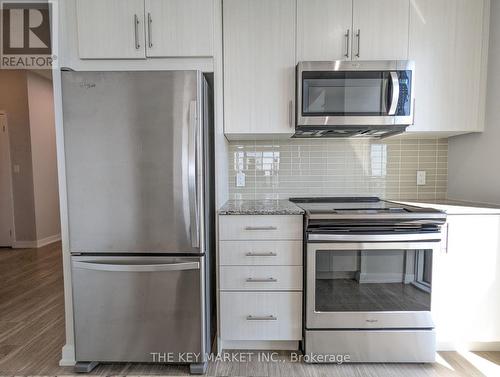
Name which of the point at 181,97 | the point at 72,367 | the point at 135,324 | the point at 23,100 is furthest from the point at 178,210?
the point at 23,100

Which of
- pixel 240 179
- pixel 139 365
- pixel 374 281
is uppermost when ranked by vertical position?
pixel 240 179

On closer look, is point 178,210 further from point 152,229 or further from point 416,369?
point 416,369

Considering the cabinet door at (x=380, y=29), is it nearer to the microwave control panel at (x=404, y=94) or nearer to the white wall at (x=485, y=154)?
the microwave control panel at (x=404, y=94)

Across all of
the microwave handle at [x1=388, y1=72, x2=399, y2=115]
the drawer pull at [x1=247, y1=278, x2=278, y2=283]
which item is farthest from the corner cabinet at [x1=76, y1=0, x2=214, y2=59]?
the drawer pull at [x1=247, y1=278, x2=278, y2=283]

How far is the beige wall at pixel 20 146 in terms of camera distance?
4.12 meters

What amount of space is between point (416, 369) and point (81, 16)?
285 centimetres

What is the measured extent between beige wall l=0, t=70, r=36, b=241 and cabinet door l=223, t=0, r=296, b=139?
395 centimetres

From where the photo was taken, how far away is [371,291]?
166 centimetres

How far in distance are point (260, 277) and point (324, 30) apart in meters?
1.64

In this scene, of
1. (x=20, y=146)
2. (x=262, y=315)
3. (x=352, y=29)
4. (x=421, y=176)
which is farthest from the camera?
(x=20, y=146)

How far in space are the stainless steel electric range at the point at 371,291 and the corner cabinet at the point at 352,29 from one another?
104 centimetres

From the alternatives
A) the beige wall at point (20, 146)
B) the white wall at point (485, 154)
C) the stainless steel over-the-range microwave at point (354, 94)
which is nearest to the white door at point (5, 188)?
the beige wall at point (20, 146)

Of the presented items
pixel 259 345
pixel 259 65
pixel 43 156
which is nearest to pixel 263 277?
pixel 259 345

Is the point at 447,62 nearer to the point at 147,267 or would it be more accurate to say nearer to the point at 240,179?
the point at 240,179
